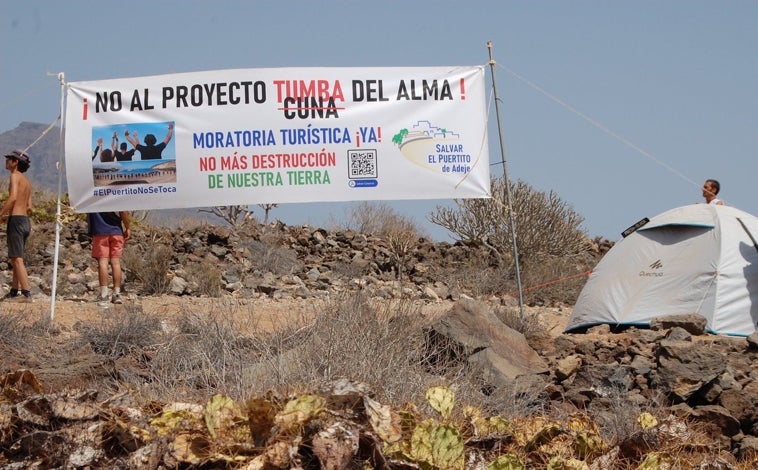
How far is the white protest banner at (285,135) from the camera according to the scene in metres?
10.6

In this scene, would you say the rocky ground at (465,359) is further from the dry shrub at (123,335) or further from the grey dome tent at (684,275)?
the grey dome tent at (684,275)

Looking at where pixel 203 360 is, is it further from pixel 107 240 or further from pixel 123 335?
pixel 107 240

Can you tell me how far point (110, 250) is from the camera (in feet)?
40.4

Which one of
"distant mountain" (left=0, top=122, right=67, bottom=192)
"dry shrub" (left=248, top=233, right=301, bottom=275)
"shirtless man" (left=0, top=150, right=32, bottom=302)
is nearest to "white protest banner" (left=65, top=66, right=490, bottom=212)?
"shirtless man" (left=0, top=150, right=32, bottom=302)

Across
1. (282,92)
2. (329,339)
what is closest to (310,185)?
(282,92)

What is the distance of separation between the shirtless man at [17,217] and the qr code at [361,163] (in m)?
4.19

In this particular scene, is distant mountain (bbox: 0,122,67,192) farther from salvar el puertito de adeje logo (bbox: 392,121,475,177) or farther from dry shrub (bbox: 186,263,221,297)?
salvar el puertito de adeje logo (bbox: 392,121,475,177)

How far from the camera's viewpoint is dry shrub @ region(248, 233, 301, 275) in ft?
58.9

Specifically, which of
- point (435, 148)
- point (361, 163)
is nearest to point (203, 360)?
point (361, 163)

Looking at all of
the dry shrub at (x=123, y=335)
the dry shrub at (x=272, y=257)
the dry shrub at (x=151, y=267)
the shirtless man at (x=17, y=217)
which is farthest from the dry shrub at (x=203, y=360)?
the dry shrub at (x=272, y=257)

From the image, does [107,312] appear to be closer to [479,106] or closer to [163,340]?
[163,340]

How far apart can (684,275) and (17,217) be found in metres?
7.75

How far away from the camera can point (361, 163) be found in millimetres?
10547

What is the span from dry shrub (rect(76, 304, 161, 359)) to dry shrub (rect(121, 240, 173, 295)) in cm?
558
